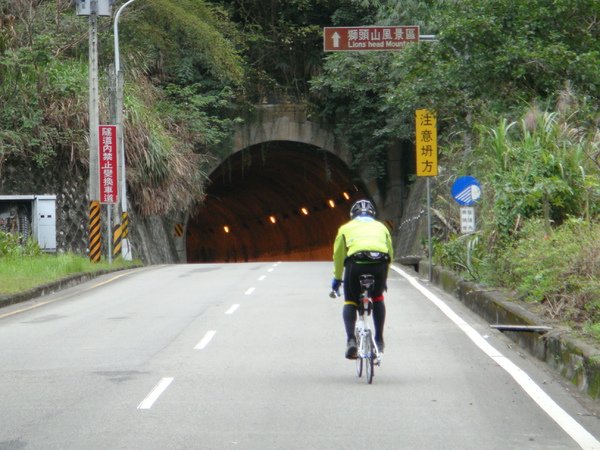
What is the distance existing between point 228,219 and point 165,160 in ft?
99.0

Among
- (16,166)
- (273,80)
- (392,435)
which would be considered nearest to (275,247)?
(273,80)

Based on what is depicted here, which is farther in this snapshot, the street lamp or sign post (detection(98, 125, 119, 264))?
the street lamp

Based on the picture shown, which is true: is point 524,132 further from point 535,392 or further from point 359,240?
point 535,392

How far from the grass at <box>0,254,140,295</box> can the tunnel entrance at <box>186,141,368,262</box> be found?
15.9 metres

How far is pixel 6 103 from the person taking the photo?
34250 millimetres

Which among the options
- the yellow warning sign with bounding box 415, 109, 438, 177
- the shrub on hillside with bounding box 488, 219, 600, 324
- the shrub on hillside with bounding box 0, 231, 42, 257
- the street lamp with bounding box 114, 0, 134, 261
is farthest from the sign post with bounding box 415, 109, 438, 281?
the shrub on hillside with bounding box 0, 231, 42, 257

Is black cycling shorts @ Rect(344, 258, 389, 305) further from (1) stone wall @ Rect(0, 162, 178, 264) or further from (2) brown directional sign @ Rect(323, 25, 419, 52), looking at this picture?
(1) stone wall @ Rect(0, 162, 178, 264)

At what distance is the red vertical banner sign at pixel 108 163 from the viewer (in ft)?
107

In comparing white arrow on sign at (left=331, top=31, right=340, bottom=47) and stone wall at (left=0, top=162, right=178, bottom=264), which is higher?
white arrow on sign at (left=331, top=31, right=340, bottom=47)

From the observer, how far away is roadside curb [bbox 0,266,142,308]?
20.7m

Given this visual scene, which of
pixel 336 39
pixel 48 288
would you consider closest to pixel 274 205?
pixel 48 288

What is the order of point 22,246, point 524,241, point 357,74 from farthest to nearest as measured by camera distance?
point 357,74, point 22,246, point 524,241

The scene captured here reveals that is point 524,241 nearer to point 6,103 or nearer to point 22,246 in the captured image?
point 22,246

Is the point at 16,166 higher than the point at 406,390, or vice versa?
the point at 16,166
